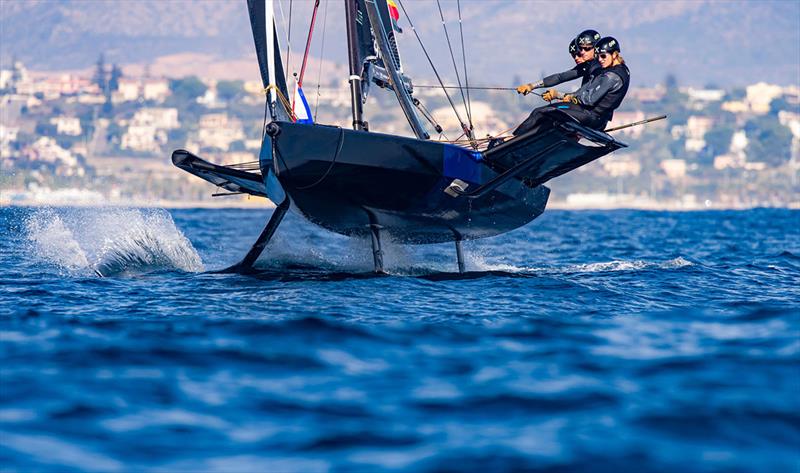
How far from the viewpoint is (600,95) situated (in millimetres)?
11195

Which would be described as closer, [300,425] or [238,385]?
[300,425]

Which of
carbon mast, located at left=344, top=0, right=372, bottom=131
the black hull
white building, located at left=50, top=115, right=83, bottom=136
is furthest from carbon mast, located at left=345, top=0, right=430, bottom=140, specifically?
white building, located at left=50, top=115, right=83, bottom=136

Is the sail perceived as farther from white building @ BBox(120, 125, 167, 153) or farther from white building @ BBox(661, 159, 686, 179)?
white building @ BBox(120, 125, 167, 153)

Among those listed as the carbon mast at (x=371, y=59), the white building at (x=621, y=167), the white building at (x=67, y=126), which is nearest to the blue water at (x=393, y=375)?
the carbon mast at (x=371, y=59)

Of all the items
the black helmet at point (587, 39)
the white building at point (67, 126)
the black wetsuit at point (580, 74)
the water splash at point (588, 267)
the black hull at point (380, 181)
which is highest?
the white building at point (67, 126)

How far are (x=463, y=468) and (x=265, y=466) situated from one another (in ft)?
2.19

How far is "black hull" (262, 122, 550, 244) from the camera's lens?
10562 mm

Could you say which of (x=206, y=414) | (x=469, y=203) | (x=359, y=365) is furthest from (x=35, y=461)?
(x=469, y=203)

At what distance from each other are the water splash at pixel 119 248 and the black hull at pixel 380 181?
1695 mm

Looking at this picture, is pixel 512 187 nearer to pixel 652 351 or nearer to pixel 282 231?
pixel 282 231

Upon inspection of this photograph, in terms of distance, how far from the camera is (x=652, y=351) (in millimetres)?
6594

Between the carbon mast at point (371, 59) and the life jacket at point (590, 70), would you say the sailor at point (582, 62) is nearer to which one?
the life jacket at point (590, 70)

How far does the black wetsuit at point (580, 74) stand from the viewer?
11594 mm

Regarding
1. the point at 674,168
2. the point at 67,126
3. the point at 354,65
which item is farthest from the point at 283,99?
the point at 67,126
